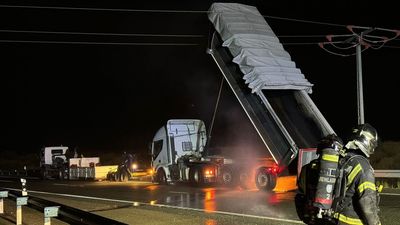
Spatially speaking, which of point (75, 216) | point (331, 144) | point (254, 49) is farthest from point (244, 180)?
point (331, 144)

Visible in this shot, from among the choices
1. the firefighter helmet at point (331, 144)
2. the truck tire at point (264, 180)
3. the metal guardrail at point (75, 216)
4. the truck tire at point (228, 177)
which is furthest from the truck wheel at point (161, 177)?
the firefighter helmet at point (331, 144)

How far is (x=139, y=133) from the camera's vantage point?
322 feet

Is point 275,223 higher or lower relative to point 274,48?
lower

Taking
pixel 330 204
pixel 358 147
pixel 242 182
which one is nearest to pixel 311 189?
pixel 330 204

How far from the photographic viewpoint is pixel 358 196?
3.84m

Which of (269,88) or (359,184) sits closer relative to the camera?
(359,184)

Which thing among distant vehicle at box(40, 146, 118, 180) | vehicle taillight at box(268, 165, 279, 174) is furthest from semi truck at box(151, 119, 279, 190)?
distant vehicle at box(40, 146, 118, 180)

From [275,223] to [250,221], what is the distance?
1.92 feet

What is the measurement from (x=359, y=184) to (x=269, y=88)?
414 inches

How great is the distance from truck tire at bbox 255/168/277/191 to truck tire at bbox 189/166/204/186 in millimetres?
3641

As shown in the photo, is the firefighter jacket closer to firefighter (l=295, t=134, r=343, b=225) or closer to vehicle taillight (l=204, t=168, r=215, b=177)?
firefighter (l=295, t=134, r=343, b=225)

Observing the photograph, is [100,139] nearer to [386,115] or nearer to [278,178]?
[386,115]

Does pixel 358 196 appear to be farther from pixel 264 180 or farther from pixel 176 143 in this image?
pixel 176 143

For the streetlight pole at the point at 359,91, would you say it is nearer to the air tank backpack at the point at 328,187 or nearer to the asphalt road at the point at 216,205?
the asphalt road at the point at 216,205
